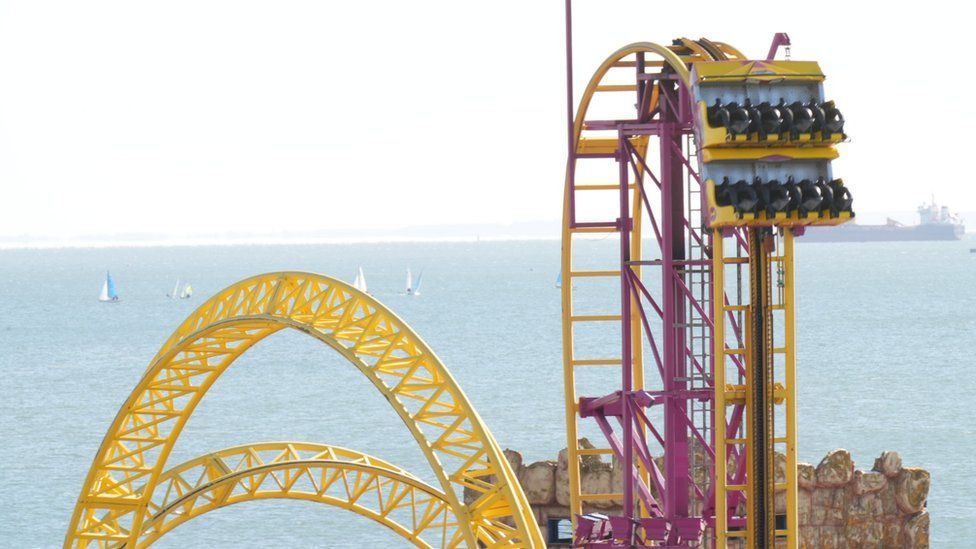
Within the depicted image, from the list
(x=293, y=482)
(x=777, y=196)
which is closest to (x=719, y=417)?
(x=777, y=196)

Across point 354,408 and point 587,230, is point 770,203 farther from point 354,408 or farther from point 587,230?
point 354,408

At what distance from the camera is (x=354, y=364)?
41.2m

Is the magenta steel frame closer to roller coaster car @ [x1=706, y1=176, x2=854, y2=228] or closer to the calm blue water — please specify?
roller coaster car @ [x1=706, y1=176, x2=854, y2=228]

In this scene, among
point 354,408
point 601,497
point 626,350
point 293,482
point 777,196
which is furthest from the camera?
point 354,408

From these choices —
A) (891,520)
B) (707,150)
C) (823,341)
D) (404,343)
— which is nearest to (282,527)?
(891,520)

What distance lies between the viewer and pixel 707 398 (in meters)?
38.2

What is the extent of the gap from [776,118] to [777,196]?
1.52 m

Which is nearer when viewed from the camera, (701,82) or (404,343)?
(701,82)

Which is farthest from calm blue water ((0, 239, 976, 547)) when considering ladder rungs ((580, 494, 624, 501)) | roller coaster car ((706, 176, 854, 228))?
roller coaster car ((706, 176, 854, 228))

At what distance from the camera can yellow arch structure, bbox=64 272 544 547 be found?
126ft

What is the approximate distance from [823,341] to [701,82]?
137 m

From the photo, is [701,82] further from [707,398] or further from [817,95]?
[707,398]

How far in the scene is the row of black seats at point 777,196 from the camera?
34750 millimetres

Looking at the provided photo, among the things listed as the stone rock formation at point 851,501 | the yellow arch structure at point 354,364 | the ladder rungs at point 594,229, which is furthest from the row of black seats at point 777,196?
the stone rock formation at point 851,501
